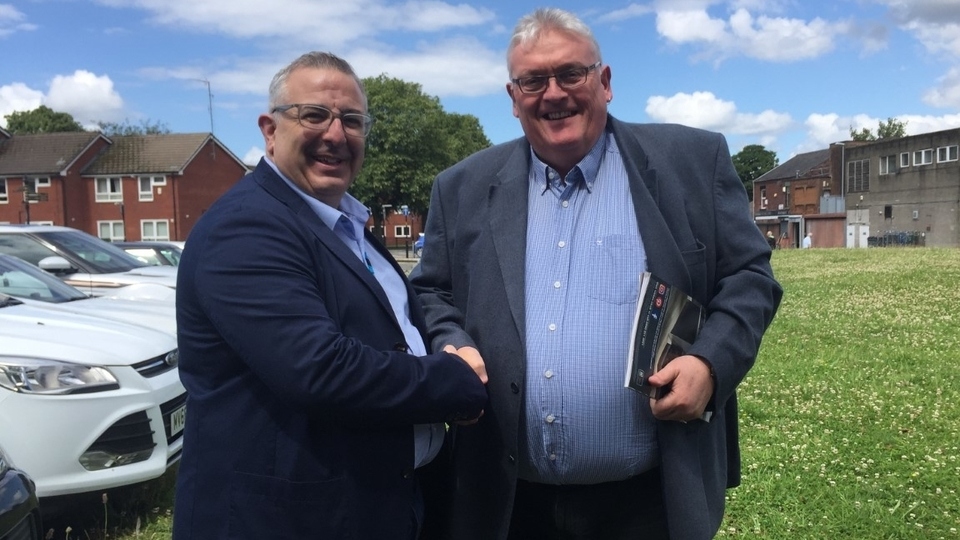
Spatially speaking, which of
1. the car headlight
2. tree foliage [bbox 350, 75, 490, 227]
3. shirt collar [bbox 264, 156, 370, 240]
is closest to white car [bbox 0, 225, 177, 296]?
the car headlight

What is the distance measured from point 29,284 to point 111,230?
46.7 meters

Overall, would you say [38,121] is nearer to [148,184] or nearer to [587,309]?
[148,184]

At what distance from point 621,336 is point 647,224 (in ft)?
1.15

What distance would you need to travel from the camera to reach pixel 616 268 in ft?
7.36

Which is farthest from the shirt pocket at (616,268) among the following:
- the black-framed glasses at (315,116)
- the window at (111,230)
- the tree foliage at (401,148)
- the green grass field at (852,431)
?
the window at (111,230)

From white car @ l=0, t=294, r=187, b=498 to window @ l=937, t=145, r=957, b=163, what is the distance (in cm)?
5082

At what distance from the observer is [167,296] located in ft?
28.8

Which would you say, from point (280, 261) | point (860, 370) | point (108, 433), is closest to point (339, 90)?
point (280, 261)

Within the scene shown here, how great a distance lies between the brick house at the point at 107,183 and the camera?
153 feet

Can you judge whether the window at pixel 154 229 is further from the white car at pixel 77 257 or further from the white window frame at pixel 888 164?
the white window frame at pixel 888 164

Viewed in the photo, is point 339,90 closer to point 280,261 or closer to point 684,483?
point 280,261

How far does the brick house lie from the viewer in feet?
153

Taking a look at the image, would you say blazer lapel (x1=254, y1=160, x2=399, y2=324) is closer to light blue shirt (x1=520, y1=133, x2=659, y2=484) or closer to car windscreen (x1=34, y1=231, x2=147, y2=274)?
light blue shirt (x1=520, y1=133, x2=659, y2=484)

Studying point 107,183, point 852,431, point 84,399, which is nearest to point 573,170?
point 84,399
